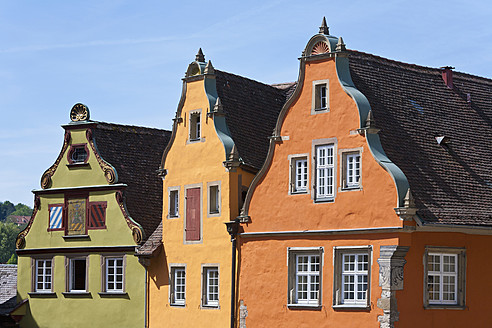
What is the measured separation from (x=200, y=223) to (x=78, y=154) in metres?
9.79

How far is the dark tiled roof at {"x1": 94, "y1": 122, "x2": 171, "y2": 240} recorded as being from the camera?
149ft

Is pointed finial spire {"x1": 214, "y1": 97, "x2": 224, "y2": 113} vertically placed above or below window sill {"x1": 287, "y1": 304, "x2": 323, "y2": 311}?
above

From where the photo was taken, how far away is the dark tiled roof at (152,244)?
42.3 m

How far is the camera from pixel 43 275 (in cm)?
4769

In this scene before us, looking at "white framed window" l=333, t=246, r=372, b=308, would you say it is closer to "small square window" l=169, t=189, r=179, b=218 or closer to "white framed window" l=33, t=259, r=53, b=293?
"small square window" l=169, t=189, r=179, b=218

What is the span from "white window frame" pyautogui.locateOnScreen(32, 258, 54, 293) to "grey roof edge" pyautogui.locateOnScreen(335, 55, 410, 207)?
1868 centimetres

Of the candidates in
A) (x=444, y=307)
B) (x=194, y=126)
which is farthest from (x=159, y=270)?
(x=444, y=307)

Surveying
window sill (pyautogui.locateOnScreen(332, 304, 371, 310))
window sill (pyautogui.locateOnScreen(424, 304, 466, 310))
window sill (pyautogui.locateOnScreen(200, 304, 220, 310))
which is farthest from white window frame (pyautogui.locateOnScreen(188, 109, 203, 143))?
window sill (pyautogui.locateOnScreen(424, 304, 466, 310))

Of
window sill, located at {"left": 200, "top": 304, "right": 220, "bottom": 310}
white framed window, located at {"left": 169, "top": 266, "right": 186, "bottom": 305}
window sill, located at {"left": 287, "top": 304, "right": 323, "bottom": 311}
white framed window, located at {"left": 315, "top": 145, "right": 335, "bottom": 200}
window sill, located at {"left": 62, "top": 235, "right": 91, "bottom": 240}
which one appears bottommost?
window sill, located at {"left": 200, "top": 304, "right": 220, "bottom": 310}

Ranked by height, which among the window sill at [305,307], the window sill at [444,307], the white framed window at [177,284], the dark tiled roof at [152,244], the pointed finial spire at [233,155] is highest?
the pointed finial spire at [233,155]

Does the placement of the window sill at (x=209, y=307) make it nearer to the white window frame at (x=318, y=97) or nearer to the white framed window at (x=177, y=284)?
the white framed window at (x=177, y=284)

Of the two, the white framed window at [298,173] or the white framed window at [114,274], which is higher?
the white framed window at [298,173]

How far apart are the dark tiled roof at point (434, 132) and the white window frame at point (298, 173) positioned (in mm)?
3060

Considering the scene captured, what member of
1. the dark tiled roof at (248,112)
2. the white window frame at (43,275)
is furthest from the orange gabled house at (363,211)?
the white window frame at (43,275)
